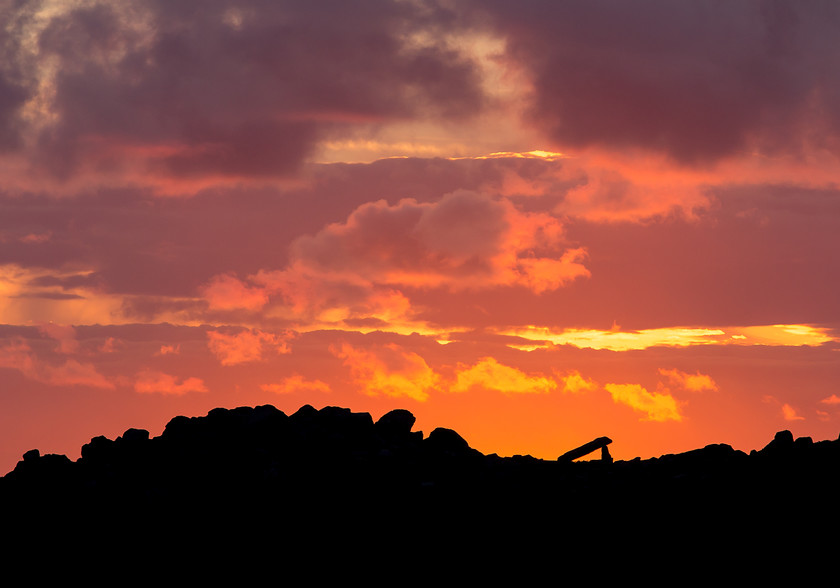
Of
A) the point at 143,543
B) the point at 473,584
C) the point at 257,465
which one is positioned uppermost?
the point at 257,465

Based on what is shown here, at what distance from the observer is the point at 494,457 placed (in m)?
33.0

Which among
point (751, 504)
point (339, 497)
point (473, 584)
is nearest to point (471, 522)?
point (473, 584)

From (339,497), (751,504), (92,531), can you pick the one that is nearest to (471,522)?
(339,497)

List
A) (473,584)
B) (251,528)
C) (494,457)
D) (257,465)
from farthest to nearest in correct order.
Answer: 1. (494,457)
2. (257,465)
3. (251,528)
4. (473,584)

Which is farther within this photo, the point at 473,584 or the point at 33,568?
the point at 33,568

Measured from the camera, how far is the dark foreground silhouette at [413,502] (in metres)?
27.0

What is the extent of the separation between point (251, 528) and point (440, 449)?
6362 mm

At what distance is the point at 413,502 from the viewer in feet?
93.1

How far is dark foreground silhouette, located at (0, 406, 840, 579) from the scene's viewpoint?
2703 cm

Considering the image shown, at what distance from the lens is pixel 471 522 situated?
27797 mm

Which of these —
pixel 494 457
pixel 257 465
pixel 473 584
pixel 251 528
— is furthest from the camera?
Result: pixel 494 457

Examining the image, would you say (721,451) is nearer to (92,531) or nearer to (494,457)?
(494,457)

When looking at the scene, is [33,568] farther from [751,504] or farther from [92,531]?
[751,504]

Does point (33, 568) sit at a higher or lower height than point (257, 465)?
lower
